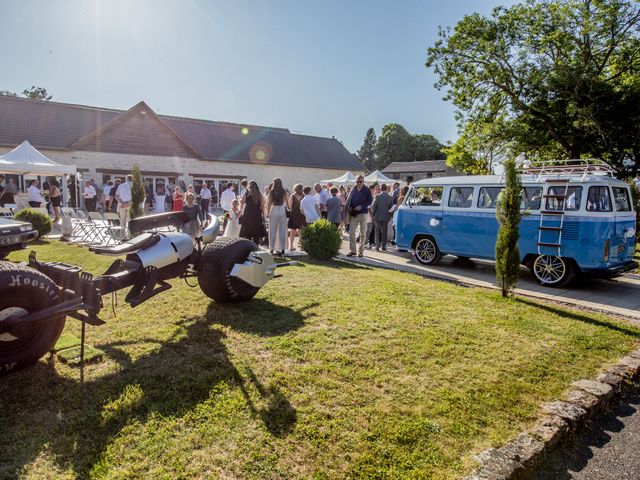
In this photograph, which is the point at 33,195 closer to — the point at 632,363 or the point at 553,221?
the point at 553,221

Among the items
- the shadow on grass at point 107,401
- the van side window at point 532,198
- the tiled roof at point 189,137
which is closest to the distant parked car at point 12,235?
the shadow on grass at point 107,401

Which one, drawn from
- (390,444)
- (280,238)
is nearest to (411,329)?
(390,444)

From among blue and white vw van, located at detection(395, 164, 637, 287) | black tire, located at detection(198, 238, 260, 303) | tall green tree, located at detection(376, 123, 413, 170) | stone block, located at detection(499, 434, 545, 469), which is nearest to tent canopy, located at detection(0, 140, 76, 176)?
black tire, located at detection(198, 238, 260, 303)

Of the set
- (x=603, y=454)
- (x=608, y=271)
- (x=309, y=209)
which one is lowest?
(x=603, y=454)

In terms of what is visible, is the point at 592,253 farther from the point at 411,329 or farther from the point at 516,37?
the point at 516,37

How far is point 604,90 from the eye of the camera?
17.2 meters

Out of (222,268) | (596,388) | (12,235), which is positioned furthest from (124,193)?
(596,388)

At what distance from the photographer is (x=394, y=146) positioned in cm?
7744

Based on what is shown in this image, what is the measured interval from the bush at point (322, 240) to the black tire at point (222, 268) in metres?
4.21

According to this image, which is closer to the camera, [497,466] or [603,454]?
[497,466]

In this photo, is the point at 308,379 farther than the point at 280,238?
No

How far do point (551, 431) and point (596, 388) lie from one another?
1.06m

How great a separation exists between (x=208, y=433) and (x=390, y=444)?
1.20 m

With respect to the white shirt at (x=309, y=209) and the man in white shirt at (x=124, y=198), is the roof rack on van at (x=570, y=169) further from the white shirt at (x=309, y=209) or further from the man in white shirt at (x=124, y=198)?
the man in white shirt at (x=124, y=198)
